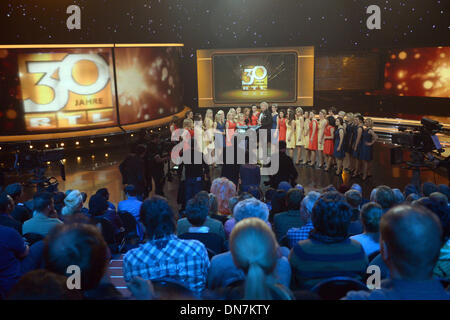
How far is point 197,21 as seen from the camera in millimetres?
16578

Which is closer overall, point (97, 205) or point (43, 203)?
point (43, 203)

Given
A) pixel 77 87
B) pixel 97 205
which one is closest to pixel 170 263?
pixel 97 205

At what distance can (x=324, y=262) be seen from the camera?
2.47 metres

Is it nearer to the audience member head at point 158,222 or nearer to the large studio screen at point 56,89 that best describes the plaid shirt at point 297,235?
the audience member head at point 158,222

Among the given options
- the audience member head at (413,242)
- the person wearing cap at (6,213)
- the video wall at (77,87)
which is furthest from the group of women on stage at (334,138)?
the audience member head at (413,242)

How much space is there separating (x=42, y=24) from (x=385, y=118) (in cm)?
1214

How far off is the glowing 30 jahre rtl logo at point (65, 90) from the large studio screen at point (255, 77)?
16.0 ft

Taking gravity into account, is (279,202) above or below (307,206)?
below

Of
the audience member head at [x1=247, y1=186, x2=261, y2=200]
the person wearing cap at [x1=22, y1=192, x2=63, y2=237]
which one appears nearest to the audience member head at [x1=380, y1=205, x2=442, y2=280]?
the person wearing cap at [x1=22, y1=192, x2=63, y2=237]

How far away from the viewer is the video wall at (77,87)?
1209cm

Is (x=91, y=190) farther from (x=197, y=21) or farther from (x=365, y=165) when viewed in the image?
(x=197, y=21)

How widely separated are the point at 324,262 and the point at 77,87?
12052mm

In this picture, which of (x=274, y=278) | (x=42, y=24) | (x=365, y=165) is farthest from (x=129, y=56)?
(x=274, y=278)

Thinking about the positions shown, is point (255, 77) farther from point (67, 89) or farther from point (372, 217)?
point (372, 217)
